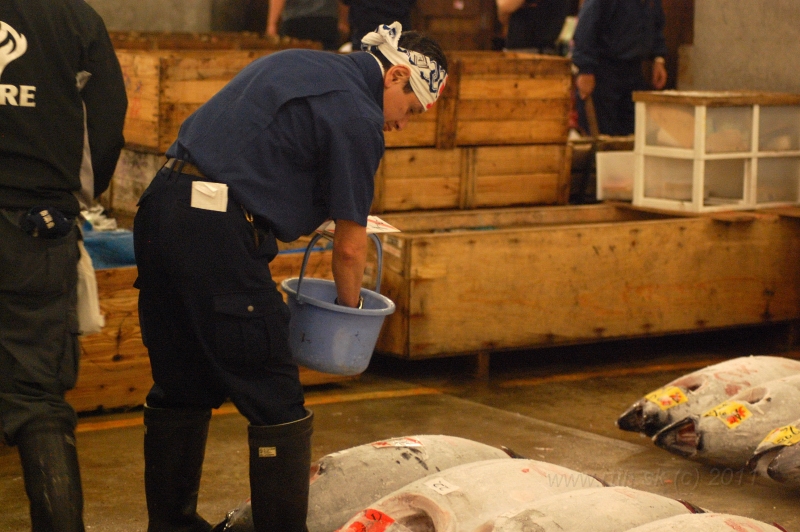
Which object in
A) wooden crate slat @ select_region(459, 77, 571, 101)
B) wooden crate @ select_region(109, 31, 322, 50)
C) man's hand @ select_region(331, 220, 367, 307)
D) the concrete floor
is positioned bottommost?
the concrete floor

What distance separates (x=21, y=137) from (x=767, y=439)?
309 centimetres

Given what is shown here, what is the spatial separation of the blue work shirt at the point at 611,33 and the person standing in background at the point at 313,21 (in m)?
2.06

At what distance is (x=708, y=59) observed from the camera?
8906 mm

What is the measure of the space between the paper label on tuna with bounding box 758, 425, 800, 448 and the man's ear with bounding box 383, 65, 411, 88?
2.16 metres

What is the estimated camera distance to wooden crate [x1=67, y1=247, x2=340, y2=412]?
5.61 metres

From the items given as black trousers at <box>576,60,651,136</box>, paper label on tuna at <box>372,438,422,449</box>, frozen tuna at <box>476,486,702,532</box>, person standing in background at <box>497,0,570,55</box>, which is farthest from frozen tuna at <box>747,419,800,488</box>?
person standing in background at <box>497,0,570,55</box>

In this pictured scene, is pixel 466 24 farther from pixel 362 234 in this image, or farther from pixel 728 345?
pixel 362 234

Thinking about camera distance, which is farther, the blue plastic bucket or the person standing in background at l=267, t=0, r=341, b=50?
the person standing in background at l=267, t=0, r=341, b=50

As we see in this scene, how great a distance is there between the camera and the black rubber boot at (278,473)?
3475mm

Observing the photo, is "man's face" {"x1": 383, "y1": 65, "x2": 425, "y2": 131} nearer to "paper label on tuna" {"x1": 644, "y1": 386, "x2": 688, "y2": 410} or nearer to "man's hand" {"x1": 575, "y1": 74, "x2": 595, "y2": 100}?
"paper label on tuna" {"x1": 644, "y1": 386, "x2": 688, "y2": 410}

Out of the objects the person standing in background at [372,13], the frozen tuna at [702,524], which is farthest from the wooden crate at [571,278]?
the frozen tuna at [702,524]

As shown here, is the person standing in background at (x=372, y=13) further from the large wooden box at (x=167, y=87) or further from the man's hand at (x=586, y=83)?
the man's hand at (x=586, y=83)

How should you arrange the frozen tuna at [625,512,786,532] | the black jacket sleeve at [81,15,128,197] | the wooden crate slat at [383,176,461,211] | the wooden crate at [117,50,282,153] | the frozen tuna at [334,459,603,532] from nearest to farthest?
the frozen tuna at [625,512,786,532] → the frozen tuna at [334,459,603,532] → the black jacket sleeve at [81,15,128,197] → the wooden crate at [117,50,282,153] → the wooden crate slat at [383,176,461,211]

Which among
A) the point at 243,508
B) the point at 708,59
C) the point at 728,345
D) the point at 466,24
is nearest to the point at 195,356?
the point at 243,508
